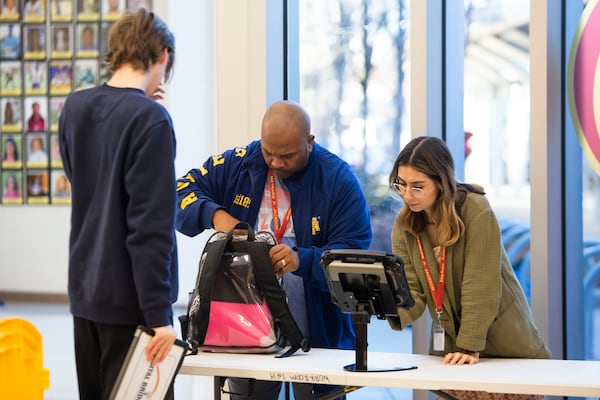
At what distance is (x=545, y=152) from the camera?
10.6 feet

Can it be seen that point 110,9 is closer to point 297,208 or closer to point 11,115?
point 11,115

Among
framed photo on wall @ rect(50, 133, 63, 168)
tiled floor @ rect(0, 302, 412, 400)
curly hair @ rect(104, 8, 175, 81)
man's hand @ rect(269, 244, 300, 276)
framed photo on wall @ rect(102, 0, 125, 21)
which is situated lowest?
tiled floor @ rect(0, 302, 412, 400)

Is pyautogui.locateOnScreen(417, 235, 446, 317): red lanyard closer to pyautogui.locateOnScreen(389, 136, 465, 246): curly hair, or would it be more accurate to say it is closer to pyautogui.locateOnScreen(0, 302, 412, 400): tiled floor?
pyautogui.locateOnScreen(389, 136, 465, 246): curly hair

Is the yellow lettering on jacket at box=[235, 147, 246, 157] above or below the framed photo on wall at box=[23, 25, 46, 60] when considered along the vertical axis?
below

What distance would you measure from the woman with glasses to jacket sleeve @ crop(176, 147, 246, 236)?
0.69m

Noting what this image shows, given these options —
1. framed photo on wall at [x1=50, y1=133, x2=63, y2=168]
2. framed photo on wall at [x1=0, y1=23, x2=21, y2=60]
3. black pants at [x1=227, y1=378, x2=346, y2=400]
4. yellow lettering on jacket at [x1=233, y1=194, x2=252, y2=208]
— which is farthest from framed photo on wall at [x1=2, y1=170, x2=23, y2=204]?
black pants at [x1=227, y1=378, x2=346, y2=400]

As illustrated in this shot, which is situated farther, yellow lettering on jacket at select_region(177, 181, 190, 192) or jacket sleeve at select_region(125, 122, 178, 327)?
yellow lettering on jacket at select_region(177, 181, 190, 192)

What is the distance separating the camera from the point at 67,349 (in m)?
5.86

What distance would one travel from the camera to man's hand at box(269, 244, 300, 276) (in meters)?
2.67

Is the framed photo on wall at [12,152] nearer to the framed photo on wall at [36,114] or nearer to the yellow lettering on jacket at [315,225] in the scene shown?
A: the framed photo on wall at [36,114]

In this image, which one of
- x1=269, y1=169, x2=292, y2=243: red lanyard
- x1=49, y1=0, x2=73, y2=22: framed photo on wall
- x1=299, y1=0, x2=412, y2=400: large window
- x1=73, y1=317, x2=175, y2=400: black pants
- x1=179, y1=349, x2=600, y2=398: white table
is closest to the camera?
x1=73, y1=317, x2=175, y2=400: black pants

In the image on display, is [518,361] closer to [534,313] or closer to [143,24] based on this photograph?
[534,313]

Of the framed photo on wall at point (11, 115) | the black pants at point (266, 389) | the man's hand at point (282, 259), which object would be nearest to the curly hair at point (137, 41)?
the man's hand at point (282, 259)

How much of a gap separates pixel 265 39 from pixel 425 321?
1407mm
